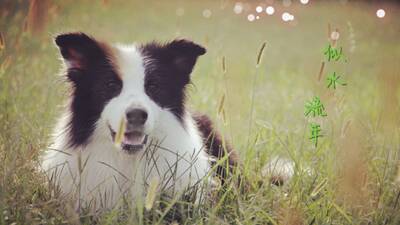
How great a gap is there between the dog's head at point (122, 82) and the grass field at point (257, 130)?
0.26 meters

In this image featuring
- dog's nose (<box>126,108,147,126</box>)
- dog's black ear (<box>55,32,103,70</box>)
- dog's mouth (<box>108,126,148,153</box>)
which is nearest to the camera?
dog's nose (<box>126,108,147,126</box>)

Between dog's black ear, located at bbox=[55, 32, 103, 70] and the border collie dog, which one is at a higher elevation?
dog's black ear, located at bbox=[55, 32, 103, 70]

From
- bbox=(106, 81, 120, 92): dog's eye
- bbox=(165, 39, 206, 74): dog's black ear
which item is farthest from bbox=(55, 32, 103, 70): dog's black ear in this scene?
bbox=(165, 39, 206, 74): dog's black ear

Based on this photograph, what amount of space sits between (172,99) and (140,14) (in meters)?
11.9

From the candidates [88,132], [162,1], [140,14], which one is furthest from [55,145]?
[162,1]

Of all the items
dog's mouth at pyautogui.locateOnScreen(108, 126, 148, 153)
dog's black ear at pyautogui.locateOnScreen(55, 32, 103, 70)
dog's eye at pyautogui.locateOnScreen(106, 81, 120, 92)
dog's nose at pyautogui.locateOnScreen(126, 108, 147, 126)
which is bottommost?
dog's mouth at pyautogui.locateOnScreen(108, 126, 148, 153)

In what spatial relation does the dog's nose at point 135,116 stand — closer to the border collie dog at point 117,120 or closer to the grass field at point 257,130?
the border collie dog at point 117,120

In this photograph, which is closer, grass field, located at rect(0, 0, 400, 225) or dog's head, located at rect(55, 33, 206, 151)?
grass field, located at rect(0, 0, 400, 225)

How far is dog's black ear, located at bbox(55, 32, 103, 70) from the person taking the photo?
142 inches

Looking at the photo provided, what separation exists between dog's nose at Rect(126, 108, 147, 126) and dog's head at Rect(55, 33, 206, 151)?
0.01 m

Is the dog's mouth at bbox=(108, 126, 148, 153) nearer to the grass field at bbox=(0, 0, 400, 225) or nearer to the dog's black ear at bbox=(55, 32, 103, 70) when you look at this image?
the grass field at bbox=(0, 0, 400, 225)

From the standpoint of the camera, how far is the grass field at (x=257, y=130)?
3.19 meters

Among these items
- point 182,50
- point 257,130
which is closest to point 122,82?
point 182,50

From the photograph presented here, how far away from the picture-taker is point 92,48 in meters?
3.69
